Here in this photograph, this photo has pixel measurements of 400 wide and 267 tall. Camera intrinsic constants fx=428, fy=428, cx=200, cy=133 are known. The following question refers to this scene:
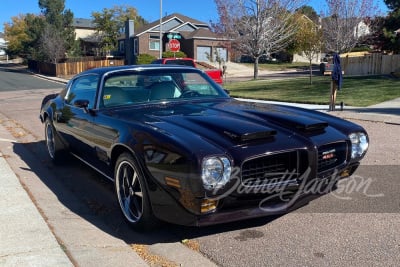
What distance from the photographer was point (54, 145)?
6.43 meters

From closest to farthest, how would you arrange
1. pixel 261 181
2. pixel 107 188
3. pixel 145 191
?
1. pixel 261 181
2. pixel 145 191
3. pixel 107 188

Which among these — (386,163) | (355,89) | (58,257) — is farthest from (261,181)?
(355,89)

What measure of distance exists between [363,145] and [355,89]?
46.6ft

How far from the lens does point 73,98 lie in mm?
5855

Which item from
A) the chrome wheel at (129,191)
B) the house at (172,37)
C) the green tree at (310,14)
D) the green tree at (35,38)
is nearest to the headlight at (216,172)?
the chrome wheel at (129,191)

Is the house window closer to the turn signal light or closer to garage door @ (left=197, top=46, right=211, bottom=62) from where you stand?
garage door @ (left=197, top=46, right=211, bottom=62)

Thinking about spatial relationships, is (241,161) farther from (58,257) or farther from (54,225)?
(54,225)

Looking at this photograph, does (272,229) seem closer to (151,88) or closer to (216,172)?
(216,172)

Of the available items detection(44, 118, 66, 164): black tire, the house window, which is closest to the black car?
detection(44, 118, 66, 164): black tire

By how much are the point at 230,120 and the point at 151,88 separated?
1462 mm

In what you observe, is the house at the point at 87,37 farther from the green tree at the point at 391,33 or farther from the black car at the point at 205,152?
the black car at the point at 205,152

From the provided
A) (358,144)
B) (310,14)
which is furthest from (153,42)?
(358,144)

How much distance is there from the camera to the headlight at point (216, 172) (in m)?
3.20

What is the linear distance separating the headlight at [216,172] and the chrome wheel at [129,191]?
807 mm
